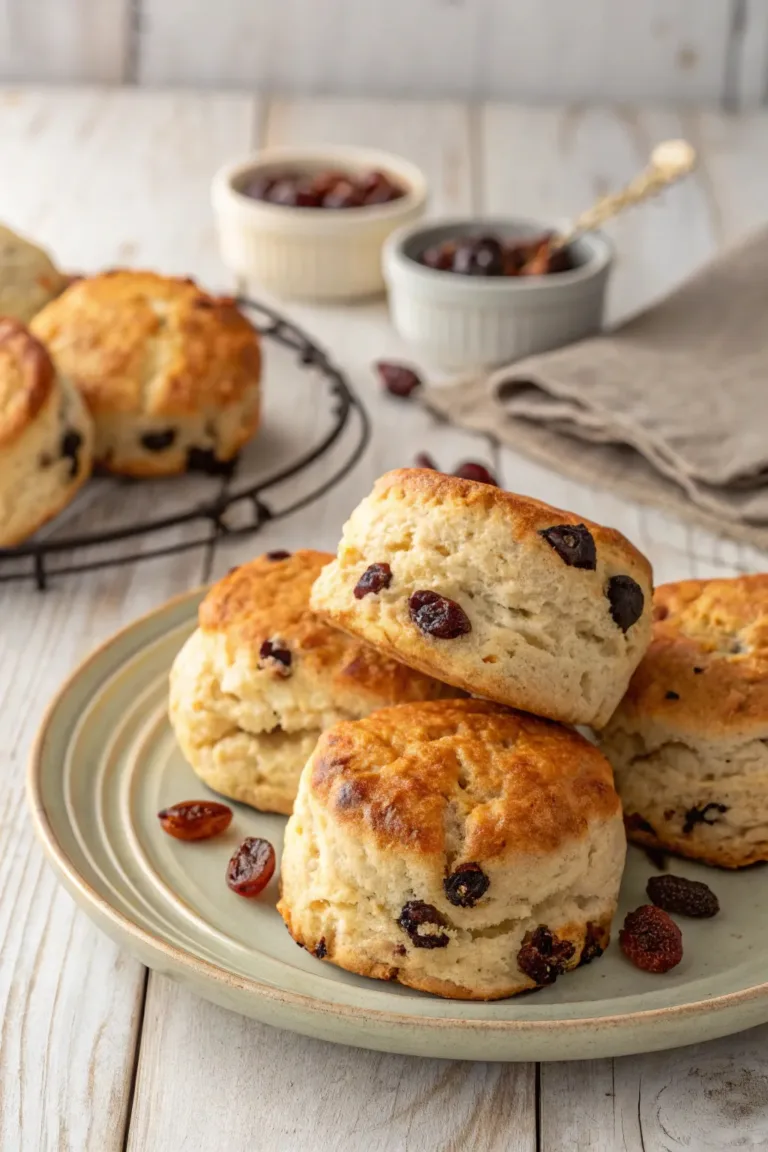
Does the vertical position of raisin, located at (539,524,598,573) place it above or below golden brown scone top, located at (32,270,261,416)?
above

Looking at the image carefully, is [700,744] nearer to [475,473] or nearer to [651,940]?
[651,940]

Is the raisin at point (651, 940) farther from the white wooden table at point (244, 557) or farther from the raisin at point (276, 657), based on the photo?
the raisin at point (276, 657)

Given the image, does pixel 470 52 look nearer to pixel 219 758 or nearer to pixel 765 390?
pixel 765 390

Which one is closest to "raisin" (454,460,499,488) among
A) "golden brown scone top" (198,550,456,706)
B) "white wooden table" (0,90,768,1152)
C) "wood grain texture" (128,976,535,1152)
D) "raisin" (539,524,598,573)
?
"white wooden table" (0,90,768,1152)

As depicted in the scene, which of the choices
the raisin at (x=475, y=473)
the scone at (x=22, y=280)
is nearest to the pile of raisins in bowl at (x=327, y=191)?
the scone at (x=22, y=280)

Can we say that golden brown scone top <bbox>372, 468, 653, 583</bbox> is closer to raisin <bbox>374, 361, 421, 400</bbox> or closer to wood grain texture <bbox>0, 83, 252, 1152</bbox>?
wood grain texture <bbox>0, 83, 252, 1152</bbox>

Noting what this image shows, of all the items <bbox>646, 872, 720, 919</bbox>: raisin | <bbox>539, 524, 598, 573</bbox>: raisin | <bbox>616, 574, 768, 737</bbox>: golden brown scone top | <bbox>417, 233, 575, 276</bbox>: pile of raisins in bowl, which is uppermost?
<bbox>539, 524, 598, 573</bbox>: raisin

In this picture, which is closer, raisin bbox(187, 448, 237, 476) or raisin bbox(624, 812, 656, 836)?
raisin bbox(624, 812, 656, 836)

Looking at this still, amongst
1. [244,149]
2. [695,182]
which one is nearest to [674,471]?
[695,182]
